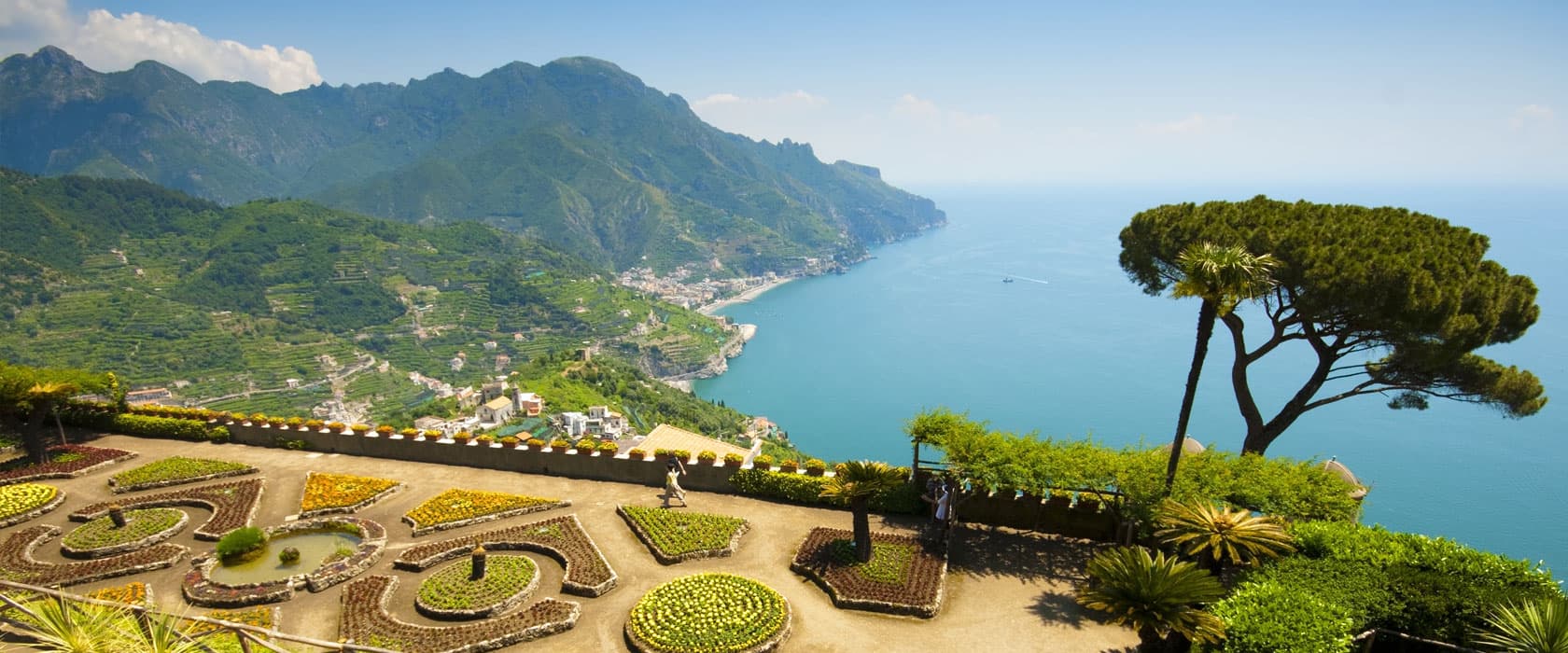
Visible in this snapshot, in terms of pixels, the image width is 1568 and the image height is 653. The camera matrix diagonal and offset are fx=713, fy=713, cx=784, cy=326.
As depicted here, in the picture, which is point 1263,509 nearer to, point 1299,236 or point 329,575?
point 1299,236

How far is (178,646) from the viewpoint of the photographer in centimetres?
838

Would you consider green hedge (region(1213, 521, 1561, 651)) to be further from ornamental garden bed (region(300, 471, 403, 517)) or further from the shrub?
ornamental garden bed (region(300, 471, 403, 517))

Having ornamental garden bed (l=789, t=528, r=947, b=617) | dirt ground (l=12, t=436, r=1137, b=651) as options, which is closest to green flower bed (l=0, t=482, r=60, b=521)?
dirt ground (l=12, t=436, r=1137, b=651)

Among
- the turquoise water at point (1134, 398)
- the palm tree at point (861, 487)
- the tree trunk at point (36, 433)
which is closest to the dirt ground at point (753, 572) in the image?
the palm tree at point (861, 487)

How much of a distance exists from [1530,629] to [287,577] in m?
22.4

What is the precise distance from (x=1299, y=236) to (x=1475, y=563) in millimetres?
9673

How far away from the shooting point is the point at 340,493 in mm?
20156

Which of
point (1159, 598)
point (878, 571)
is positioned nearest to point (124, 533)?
point (878, 571)

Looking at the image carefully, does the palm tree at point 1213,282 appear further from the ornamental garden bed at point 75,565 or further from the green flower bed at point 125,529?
the green flower bed at point 125,529

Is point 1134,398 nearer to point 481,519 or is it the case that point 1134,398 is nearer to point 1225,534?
point 1225,534

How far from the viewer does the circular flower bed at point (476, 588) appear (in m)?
14.6

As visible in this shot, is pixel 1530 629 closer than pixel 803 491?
Yes

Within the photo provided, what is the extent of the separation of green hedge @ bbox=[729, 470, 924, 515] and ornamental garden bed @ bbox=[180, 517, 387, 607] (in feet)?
30.0

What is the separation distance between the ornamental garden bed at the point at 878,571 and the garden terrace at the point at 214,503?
14.8 metres
